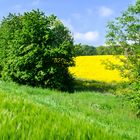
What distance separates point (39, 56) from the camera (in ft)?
103

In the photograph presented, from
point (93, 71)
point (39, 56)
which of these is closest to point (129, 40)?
point (39, 56)

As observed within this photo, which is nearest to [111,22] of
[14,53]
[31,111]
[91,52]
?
[14,53]

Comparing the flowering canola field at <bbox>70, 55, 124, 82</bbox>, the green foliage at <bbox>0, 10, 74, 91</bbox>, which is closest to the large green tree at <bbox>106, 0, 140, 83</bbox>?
the green foliage at <bbox>0, 10, 74, 91</bbox>

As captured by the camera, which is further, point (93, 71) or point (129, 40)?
point (93, 71)

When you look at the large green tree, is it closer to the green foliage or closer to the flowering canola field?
the green foliage

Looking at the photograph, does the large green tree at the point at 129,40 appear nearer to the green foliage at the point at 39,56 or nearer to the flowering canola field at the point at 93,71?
the green foliage at the point at 39,56

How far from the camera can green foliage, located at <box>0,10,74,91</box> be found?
3046 cm

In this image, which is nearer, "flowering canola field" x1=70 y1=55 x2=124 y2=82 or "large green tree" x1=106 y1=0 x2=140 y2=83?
"large green tree" x1=106 y1=0 x2=140 y2=83

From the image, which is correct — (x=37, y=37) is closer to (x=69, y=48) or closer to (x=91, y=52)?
(x=69, y=48)

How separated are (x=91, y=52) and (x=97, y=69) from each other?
76611 millimetres

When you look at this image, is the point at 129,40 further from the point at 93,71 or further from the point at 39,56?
the point at 93,71

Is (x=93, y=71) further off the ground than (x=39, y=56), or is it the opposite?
(x=39, y=56)

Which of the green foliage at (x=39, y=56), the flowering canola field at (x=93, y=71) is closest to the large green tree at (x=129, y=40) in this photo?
the green foliage at (x=39, y=56)

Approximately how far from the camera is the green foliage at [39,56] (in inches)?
1199
